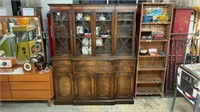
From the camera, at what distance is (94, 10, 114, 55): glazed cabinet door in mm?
2965

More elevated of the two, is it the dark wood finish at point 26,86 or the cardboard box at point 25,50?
the cardboard box at point 25,50

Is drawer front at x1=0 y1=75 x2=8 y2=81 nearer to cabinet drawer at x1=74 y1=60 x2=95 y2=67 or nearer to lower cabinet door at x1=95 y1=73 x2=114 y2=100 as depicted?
cabinet drawer at x1=74 y1=60 x2=95 y2=67

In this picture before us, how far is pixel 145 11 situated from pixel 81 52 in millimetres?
1406

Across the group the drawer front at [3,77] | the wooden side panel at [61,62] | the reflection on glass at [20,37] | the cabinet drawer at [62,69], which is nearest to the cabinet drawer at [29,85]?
the drawer front at [3,77]

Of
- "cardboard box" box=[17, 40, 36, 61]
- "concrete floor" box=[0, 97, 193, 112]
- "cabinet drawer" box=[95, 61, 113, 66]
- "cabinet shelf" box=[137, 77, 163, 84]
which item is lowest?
"concrete floor" box=[0, 97, 193, 112]

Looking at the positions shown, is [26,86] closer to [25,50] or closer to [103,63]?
[25,50]

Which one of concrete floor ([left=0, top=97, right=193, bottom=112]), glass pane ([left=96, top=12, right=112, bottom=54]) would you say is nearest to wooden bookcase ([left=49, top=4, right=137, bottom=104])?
glass pane ([left=96, top=12, right=112, bottom=54])

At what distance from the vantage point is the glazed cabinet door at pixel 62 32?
9.71ft

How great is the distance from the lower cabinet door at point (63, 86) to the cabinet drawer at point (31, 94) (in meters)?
0.19

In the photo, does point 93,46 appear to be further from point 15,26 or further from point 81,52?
point 15,26

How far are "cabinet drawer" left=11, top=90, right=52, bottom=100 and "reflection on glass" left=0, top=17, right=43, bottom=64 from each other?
0.63m

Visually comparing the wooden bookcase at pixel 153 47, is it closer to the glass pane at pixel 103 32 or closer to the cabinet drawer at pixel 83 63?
the glass pane at pixel 103 32

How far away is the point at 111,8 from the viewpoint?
288cm

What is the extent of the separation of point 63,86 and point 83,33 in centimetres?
107
